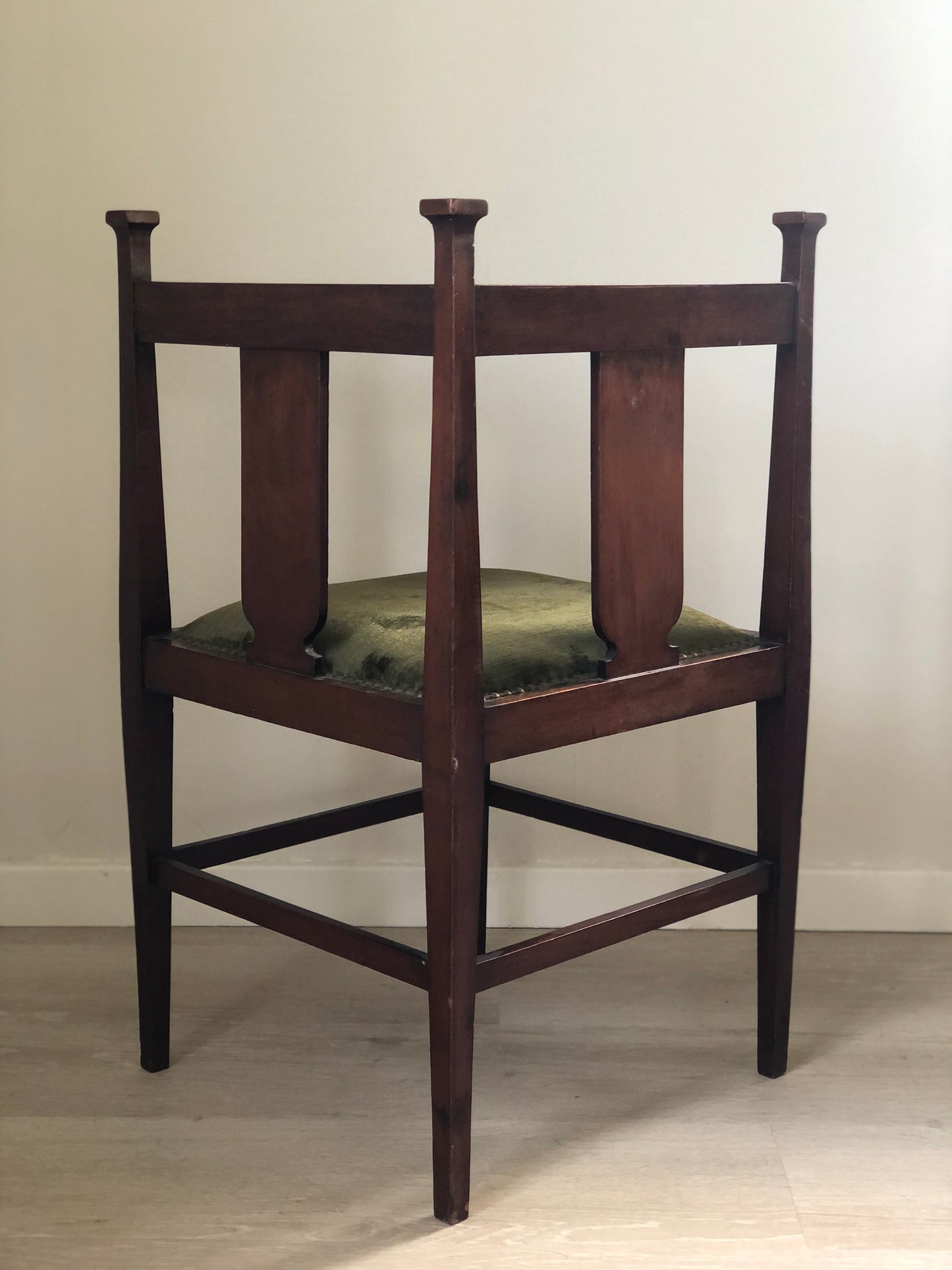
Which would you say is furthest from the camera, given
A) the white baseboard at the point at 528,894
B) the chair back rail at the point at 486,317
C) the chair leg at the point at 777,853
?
the white baseboard at the point at 528,894

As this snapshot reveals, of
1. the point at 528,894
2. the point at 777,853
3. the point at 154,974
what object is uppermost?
the point at 777,853

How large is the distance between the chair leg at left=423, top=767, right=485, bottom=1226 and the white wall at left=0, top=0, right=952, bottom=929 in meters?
0.71

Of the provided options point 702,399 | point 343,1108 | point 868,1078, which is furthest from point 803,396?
point 343,1108

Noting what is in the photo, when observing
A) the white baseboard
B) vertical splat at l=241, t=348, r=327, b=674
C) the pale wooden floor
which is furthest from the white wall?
vertical splat at l=241, t=348, r=327, b=674

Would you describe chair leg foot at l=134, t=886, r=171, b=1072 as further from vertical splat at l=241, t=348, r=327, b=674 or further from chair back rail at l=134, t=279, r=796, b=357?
chair back rail at l=134, t=279, r=796, b=357

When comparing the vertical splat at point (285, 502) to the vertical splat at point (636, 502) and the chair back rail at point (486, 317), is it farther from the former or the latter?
the vertical splat at point (636, 502)

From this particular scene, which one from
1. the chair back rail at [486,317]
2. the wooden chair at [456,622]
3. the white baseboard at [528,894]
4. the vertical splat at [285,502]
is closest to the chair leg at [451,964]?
the wooden chair at [456,622]

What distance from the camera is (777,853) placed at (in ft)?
4.75

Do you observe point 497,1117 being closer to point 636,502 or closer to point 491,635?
point 491,635

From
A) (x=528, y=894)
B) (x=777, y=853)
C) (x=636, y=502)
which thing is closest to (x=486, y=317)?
(x=636, y=502)

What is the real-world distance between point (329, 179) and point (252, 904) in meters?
0.95

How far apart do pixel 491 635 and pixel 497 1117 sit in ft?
1.67

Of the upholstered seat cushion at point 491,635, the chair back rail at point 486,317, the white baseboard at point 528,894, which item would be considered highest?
the chair back rail at point 486,317

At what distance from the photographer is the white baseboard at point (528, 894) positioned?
6.27 ft
